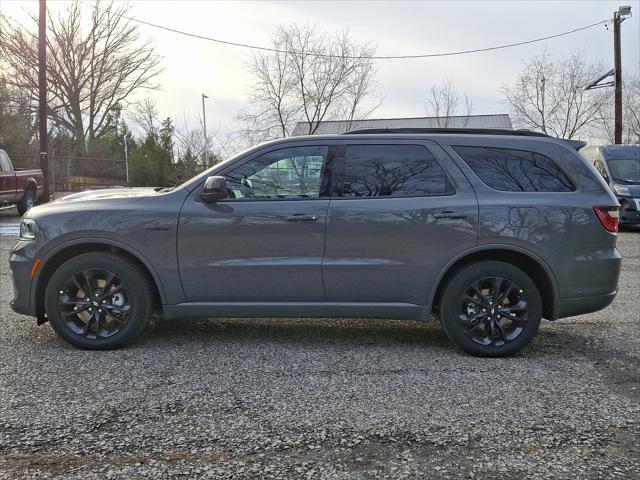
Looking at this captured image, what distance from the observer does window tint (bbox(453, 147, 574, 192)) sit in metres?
4.27

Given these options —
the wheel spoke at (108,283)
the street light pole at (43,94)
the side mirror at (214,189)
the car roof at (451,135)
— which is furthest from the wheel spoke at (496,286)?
the street light pole at (43,94)

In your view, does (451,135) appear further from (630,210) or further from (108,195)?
(630,210)

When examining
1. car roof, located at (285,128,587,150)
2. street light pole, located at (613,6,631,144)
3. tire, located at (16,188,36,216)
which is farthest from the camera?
street light pole, located at (613,6,631,144)

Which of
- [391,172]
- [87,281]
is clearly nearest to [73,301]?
[87,281]

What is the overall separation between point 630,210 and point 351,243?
11825 millimetres

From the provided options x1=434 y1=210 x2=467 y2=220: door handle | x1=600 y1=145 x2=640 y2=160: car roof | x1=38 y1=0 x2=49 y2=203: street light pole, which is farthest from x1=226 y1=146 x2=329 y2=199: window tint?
x1=38 y1=0 x2=49 y2=203: street light pole

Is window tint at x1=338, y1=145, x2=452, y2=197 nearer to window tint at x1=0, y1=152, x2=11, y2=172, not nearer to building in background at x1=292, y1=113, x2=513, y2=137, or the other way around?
window tint at x1=0, y1=152, x2=11, y2=172

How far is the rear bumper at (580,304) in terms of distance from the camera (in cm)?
423

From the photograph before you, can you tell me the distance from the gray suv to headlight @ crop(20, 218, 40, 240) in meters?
0.01

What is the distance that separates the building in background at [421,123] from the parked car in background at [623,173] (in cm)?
1581

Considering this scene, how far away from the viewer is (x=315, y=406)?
10.9ft

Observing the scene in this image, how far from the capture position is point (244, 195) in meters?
4.35

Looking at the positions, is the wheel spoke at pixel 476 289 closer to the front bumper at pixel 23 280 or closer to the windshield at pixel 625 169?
the front bumper at pixel 23 280

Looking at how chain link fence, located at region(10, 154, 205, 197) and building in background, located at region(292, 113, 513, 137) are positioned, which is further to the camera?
building in background, located at region(292, 113, 513, 137)
